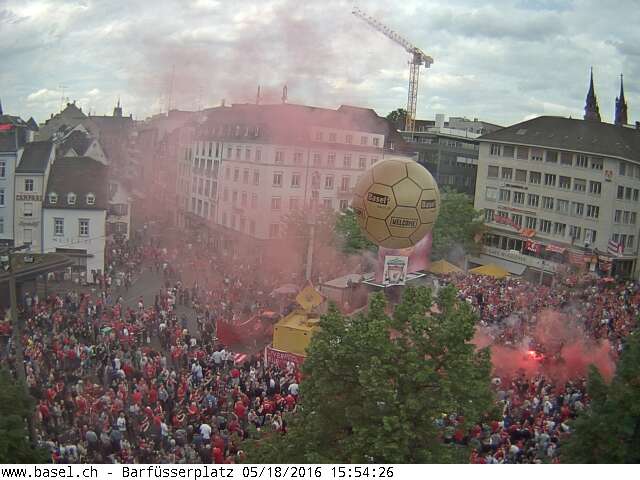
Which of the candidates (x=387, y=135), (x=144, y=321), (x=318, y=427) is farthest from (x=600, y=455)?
(x=387, y=135)

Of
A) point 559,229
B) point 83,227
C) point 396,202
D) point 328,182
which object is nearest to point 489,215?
point 559,229

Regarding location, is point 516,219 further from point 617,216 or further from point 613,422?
point 613,422

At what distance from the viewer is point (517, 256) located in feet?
128

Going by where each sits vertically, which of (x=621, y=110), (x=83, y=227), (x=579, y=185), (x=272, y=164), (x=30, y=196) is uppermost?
(x=621, y=110)

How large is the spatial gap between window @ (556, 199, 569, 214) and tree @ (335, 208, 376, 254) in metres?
13.6

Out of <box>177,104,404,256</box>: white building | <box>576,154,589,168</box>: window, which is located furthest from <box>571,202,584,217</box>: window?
<box>177,104,404,256</box>: white building

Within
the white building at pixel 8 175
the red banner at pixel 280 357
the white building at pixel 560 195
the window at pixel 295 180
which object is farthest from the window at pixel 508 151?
the red banner at pixel 280 357

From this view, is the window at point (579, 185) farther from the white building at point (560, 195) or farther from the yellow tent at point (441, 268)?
the yellow tent at point (441, 268)

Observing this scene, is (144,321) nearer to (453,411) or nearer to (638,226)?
(453,411)

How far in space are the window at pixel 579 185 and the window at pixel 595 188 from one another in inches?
14.0

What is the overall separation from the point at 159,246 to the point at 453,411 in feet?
76.8

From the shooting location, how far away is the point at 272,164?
28656 millimetres

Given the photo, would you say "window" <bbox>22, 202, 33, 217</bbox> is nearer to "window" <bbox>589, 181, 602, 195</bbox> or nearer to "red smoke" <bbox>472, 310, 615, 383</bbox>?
"red smoke" <bbox>472, 310, 615, 383</bbox>

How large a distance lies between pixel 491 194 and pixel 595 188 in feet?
21.9
